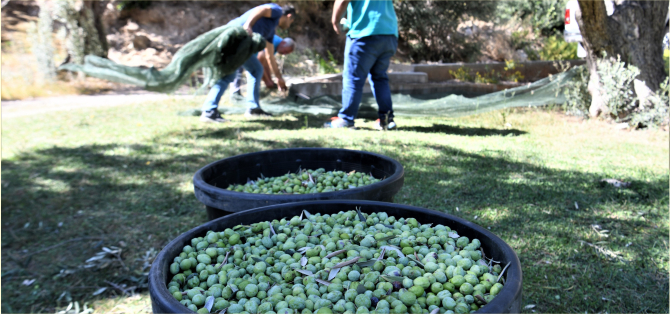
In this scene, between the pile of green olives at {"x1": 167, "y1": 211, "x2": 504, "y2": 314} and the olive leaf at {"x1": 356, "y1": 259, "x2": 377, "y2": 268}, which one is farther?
the olive leaf at {"x1": 356, "y1": 259, "x2": 377, "y2": 268}

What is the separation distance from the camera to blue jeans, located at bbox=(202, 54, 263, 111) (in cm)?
538

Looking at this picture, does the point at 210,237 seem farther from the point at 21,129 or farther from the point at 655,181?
the point at 21,129

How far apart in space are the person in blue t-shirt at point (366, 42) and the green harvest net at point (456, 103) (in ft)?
2.66

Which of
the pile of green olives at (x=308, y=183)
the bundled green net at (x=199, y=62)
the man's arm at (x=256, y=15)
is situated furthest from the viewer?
the man's arm at (x=256, y=15)

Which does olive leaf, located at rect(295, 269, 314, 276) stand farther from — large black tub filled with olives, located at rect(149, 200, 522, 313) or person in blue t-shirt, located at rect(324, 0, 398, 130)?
person in blue t-shirt, located at rect(324, 0, 398, 130)

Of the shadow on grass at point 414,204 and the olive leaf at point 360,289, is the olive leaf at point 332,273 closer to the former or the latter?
the olive leaf at point 360,289

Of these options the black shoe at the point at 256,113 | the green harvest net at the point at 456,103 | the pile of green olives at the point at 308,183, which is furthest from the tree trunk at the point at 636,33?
the pile of green olives at the point at 308,183

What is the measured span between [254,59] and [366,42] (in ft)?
6.42

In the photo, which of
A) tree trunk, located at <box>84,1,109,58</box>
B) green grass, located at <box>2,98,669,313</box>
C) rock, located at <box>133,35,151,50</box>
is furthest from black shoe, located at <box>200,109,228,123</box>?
rock, located at <box>133,35,151,50</box>

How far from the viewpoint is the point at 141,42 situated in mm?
12430

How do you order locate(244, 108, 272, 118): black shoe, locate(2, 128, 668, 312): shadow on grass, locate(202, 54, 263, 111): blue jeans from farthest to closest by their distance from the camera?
locate(244, 108, 272, 118): black shoe, locate(202, 54, 263, 111): blue jeans, locate(2, 128, 668, 312): shadow on grass

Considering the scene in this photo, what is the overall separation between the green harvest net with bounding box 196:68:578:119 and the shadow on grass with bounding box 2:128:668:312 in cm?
133

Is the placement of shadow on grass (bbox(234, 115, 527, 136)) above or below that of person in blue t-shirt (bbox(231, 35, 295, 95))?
below

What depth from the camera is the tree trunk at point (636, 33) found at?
5.09 meters
